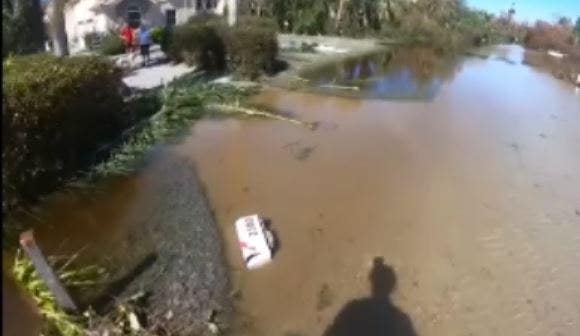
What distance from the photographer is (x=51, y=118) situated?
8273 mm

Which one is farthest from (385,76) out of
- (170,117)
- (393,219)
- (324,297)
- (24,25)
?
(324,297)

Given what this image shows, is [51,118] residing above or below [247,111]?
above

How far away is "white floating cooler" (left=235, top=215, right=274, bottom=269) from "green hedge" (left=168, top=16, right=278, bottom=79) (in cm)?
1185

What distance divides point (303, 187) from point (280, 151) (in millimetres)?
2170

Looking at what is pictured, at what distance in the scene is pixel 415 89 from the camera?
72.2ft

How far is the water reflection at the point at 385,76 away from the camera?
797 inches

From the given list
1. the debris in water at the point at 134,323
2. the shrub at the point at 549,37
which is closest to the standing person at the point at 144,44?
the debris in water at the point at 134,323

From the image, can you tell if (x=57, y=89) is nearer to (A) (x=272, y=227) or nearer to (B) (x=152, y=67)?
(A) (x=272, y=227)

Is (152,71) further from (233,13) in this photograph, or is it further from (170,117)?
(170,117)

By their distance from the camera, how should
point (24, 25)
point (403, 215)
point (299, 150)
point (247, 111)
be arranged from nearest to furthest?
point (403, 215)
point (299, 150)
point (247, 111)
point (24, 25)

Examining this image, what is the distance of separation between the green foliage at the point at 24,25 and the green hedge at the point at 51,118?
925 centimetres

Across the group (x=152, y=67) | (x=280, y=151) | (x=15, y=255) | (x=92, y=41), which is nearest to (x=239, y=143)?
(x=280, y=151)

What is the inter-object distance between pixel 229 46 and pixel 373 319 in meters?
14.5

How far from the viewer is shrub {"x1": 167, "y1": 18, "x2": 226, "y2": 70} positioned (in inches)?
771
